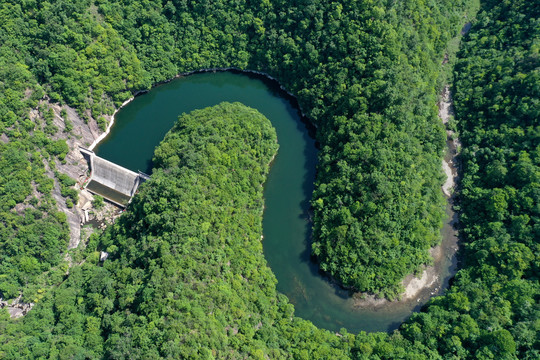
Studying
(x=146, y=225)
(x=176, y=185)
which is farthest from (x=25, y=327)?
(x=176, y=185)

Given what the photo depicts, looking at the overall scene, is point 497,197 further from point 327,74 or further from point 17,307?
point 17,307

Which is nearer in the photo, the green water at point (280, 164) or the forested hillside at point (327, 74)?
the green water at point (280, 164)

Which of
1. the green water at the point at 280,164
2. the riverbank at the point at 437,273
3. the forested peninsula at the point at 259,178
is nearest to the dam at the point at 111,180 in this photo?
the green water at the point at 280,164

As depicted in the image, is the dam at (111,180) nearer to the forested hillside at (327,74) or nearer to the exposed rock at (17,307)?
the forested hillside at (327,74)

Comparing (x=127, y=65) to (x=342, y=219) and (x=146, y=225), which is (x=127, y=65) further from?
(x=342, y=219)

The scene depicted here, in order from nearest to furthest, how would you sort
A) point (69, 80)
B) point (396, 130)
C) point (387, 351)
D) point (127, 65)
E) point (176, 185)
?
point (387, 351)
point (176, 185)
point (396, 130)
point (69, 80)
point (127, 65)

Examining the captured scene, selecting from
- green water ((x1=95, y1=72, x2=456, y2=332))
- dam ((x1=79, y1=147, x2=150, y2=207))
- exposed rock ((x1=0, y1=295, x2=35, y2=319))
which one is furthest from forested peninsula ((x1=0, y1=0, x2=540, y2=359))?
dam ((x1=79, y1=147, x2=150, y2=207))

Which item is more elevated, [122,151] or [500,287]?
[500,287]

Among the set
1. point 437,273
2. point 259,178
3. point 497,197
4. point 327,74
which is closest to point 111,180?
point 259,178
